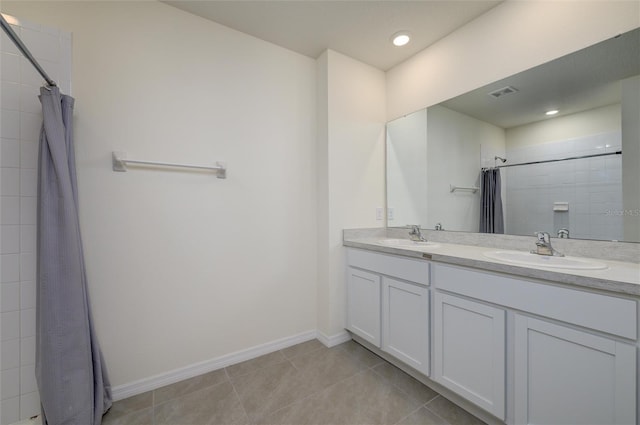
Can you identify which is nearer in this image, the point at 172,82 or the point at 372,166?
the point at 172,82

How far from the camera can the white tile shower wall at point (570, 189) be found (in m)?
1.30

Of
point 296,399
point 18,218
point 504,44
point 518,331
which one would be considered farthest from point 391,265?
point 18,218

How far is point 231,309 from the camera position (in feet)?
6.03

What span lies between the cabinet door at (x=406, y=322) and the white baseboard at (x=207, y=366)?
558mm

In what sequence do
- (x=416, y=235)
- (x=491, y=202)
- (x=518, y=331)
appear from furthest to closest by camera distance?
(x=416, y=235), (x=491, y=202), (x=518, y=331)

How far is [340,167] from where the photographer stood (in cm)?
213

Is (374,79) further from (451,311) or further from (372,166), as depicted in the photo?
(451,311)

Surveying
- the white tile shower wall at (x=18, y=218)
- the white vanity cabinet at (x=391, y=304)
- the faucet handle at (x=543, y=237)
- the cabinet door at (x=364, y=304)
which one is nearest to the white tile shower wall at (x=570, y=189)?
the faucet handle at (x=543, y=237)

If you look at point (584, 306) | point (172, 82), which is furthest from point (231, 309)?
point (584, 306)

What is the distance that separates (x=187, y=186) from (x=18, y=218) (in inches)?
30.2

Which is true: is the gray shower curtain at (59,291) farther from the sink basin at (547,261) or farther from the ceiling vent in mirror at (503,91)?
the ceiling vent in mirror at (503,91)

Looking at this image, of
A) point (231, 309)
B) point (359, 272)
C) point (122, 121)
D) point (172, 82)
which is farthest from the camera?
point (359, 272)

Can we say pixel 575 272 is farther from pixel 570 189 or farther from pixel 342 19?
pixel 342 19

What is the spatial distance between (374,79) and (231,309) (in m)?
2.33
